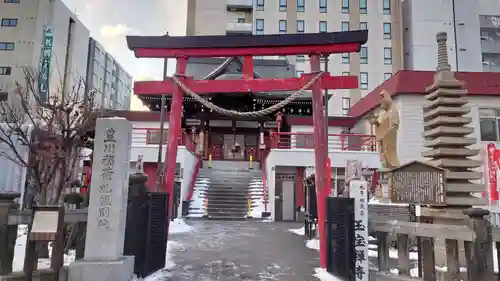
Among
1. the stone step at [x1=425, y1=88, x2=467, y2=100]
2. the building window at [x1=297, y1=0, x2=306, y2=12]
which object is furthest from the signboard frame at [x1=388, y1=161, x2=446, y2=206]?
the building window at [x1=297, y1=0, x2=306, y2=12]

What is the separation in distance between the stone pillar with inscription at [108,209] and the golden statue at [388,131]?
8.11 meters

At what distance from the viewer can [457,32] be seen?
1526 inches

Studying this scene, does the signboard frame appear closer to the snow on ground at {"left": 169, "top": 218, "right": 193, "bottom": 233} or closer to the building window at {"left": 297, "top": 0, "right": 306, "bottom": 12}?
the snow on ground at {"left": 169, "top": 218, "right": 193, "bottom": 233}

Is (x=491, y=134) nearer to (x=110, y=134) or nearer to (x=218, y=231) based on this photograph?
(x=218, y=231)

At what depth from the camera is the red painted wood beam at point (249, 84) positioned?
9.66m

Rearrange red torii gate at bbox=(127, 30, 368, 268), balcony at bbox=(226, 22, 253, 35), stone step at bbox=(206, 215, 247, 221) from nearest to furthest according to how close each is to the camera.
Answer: red torii gate at bbox=(127, 30, 368, 268)
stone step at bbox=(206, 215, 247, 221)
balcony at bbox=(226, 22, 253, 35)

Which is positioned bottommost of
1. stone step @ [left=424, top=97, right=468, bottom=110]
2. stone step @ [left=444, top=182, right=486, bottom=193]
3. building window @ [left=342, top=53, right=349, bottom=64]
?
stone step @ [left=444, top=182, right=486, bottom=193]

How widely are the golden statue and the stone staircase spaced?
30.6 ft

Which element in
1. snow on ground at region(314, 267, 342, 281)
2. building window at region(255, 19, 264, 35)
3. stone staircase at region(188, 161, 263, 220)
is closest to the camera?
snow on ground at region(314, 267, 342, 281)

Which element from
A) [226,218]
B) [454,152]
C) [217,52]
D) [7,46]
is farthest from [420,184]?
[7,46]

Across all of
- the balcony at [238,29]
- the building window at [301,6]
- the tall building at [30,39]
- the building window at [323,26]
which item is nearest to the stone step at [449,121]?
the balcony at [238,29]

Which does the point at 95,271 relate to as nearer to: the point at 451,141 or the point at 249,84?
the point at 249,84

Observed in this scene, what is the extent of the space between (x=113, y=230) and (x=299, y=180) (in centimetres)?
1466

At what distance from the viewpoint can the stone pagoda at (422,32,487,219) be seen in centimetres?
702
